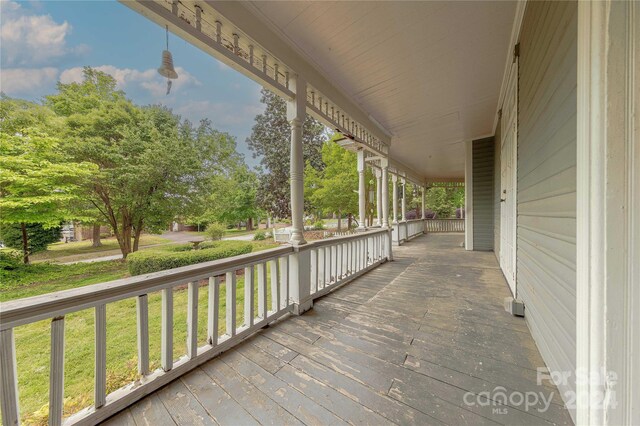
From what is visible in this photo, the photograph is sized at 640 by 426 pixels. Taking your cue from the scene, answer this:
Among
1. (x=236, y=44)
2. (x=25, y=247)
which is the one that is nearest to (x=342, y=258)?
(x=236, y=44)

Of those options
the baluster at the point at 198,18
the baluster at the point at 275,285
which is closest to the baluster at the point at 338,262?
the baluster at the point at 275,285

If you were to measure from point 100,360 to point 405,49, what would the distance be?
11.3 ft

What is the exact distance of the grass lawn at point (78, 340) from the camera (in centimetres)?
180

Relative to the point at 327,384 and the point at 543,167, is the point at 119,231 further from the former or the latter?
the point at 543,167

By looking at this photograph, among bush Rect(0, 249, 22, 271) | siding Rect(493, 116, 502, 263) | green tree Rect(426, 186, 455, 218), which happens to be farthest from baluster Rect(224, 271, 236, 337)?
green tree Rect(426, 186, 455, 218)

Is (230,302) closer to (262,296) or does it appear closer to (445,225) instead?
(262,296)

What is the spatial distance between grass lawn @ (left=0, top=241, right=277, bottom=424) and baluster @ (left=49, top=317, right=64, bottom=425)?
17.3 inches

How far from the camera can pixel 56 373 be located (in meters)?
1.11

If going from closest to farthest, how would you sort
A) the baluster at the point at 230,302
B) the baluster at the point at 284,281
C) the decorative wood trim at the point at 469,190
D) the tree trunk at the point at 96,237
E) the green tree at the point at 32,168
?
1. the baluster at the point at 230,302
2. the baluster at the point at 284,281
3. the green tree at the point at 32,168
4. the decorative wood trim at the point at 469,190
5. the tree trunk at the point at 96,237

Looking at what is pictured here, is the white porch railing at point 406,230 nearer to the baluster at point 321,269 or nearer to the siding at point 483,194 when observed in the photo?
the siding at point 483,194

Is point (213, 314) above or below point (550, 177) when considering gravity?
below

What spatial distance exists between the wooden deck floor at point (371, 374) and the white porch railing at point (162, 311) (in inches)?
4.1

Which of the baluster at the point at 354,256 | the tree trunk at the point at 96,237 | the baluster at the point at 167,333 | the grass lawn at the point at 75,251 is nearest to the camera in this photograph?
the baluster at the point at 167,333

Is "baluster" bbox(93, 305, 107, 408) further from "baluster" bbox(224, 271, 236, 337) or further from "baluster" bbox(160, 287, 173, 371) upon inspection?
"baluster" bbox(224, 271, 236, 337)
